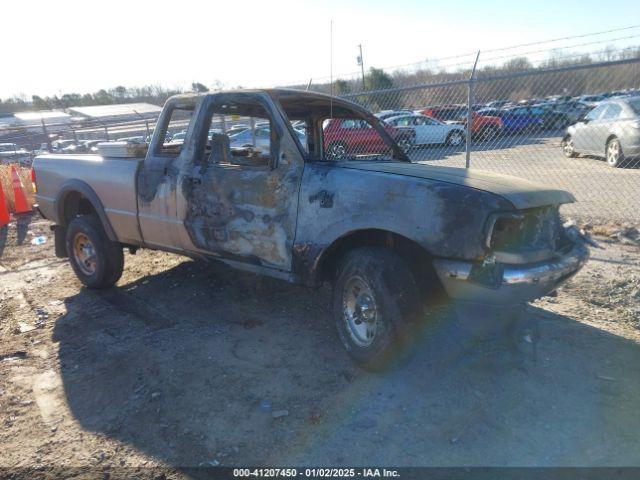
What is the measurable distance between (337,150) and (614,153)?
31.7 feet

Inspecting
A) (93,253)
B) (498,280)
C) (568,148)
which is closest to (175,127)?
(93,253)

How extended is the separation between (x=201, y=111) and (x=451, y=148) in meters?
11.4

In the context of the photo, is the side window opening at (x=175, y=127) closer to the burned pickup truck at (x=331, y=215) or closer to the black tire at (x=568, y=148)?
the burned pickup truck at (x=331, y=215)

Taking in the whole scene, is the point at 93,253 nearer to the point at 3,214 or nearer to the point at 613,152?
the point at 3,214

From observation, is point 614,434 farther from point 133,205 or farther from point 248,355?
point 133,205

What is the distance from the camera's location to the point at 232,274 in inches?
231

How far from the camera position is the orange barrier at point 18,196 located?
33.7ft

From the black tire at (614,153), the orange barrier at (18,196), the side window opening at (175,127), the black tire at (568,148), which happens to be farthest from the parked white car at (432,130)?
the orange barrier at (18,196)

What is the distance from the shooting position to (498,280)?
3.02 metres

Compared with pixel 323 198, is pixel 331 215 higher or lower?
lower

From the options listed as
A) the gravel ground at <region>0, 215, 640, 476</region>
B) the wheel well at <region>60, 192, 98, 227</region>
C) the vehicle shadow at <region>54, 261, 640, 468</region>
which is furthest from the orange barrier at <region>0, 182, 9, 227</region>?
the vehicle shadow at <region>54, 261, 640, 468</region>

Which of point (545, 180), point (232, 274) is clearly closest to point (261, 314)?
point (232, 274)

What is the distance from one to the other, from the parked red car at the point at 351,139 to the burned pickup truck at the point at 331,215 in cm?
2

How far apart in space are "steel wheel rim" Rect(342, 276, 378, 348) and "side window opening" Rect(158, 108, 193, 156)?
84.5 inches
